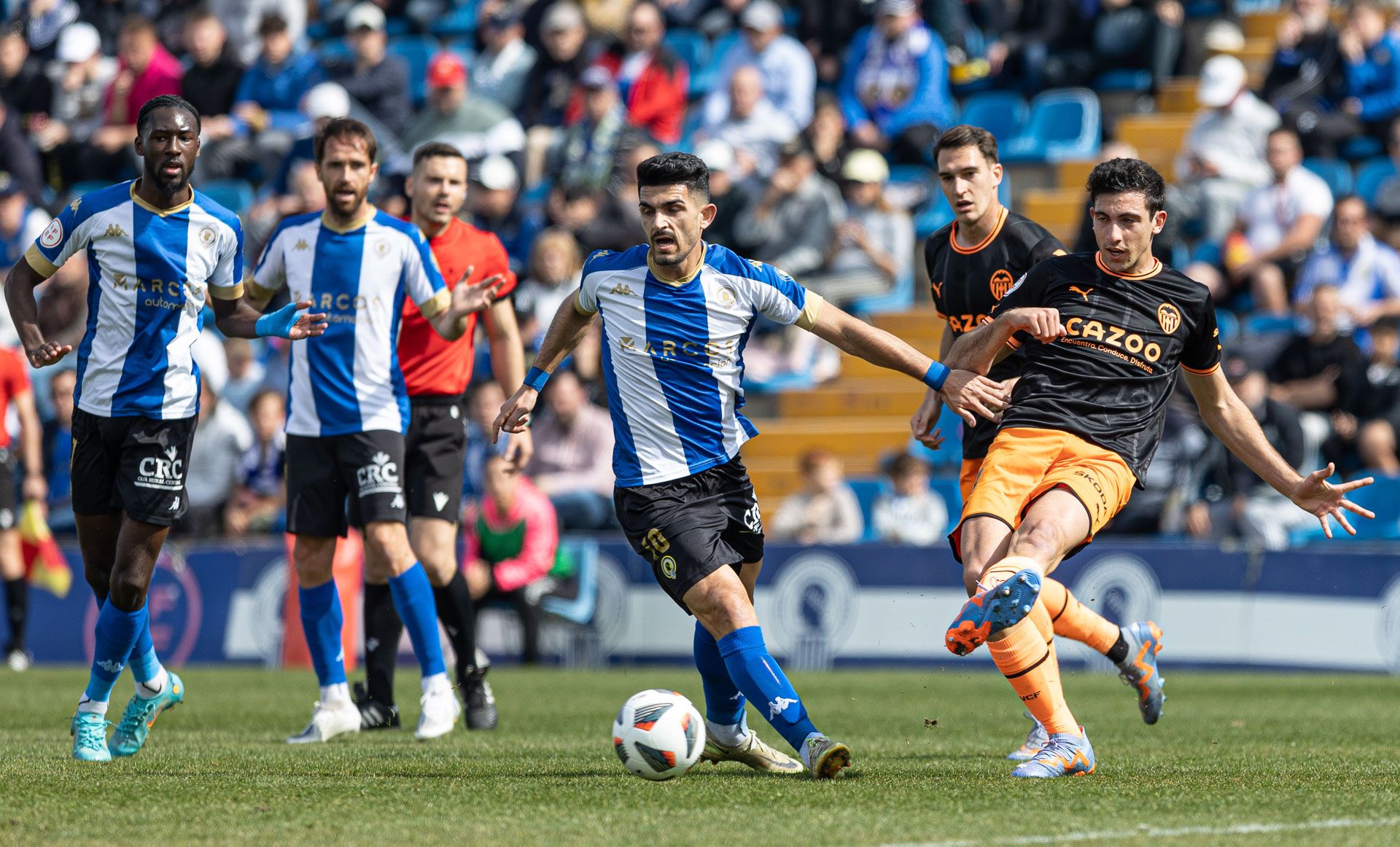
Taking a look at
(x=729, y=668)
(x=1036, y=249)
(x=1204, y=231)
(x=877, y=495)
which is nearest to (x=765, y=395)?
(x=877, y=495)

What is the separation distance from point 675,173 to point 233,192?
46.4 ft

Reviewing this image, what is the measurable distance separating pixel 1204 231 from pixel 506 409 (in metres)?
11.0

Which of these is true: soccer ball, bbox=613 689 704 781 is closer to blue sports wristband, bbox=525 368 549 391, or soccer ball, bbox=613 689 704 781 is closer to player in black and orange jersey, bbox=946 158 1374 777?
player in black and orange jersey, bbox=946 158 1374 777

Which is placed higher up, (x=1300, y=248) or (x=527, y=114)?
(x=527, y=114)

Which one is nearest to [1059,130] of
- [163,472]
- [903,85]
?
[903,85]

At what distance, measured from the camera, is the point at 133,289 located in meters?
7.35

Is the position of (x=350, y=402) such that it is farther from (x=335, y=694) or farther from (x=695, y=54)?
(x=695, y=54)

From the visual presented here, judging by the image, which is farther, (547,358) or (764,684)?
(547,358)

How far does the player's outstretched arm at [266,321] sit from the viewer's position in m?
7.28

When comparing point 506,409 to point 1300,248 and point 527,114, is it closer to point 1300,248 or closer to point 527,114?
point 1300,248

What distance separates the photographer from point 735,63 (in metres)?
18.7

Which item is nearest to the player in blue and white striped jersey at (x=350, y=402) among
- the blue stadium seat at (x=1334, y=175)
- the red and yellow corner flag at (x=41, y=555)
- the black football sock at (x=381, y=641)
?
the black football sock at (x=381, y=641)

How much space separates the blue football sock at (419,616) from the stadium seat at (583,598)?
20.2 ft

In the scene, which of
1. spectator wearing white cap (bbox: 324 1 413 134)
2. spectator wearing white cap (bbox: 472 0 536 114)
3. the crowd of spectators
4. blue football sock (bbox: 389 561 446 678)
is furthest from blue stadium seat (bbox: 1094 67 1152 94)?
blue football sock (bbox: 389 561 446 678)
